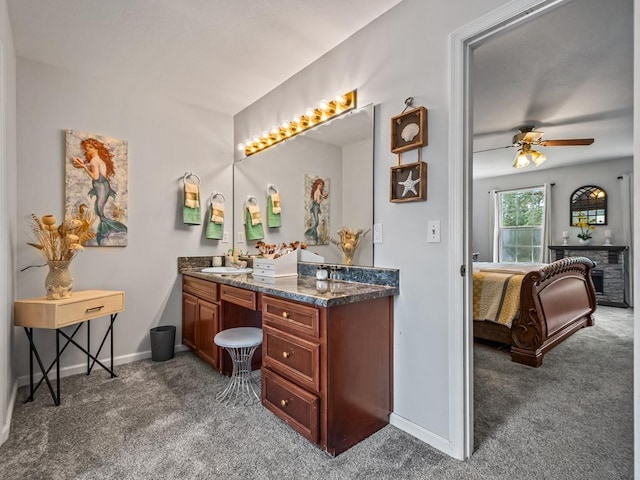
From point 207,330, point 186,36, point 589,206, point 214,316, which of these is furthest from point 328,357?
point 589,206

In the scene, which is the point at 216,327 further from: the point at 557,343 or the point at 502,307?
the point at 557,343

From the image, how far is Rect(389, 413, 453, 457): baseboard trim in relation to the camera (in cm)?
171

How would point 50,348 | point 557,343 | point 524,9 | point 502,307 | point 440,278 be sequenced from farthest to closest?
point 557,343
point 502,307
point 50,348
point 440,278
point 524,9

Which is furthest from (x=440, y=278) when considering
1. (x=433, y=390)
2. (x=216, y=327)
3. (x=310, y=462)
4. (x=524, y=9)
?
(x=216, y=327)

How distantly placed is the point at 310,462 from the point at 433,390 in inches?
29.2

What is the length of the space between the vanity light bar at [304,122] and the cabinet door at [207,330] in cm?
156

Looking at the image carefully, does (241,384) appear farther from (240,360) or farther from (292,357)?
(292,357)

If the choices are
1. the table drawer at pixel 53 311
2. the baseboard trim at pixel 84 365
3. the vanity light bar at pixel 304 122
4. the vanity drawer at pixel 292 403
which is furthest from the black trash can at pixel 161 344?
the vanity light bar at pixel 304 122

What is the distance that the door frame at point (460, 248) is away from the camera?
1.67m

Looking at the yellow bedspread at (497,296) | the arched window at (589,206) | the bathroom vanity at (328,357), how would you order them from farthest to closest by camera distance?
the arched window at (589,206) < the yellow bedspread at (497,296) < the bathroom vanity at (328,357)

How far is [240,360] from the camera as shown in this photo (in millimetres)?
2283

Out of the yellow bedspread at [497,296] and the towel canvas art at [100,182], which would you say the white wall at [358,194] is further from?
the towel canvas art at [100,182]

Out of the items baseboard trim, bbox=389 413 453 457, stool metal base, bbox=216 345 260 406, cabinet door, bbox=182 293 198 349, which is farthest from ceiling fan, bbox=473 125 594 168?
cabinet door, bbox=182 293 198 349

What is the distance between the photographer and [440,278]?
176 cm
